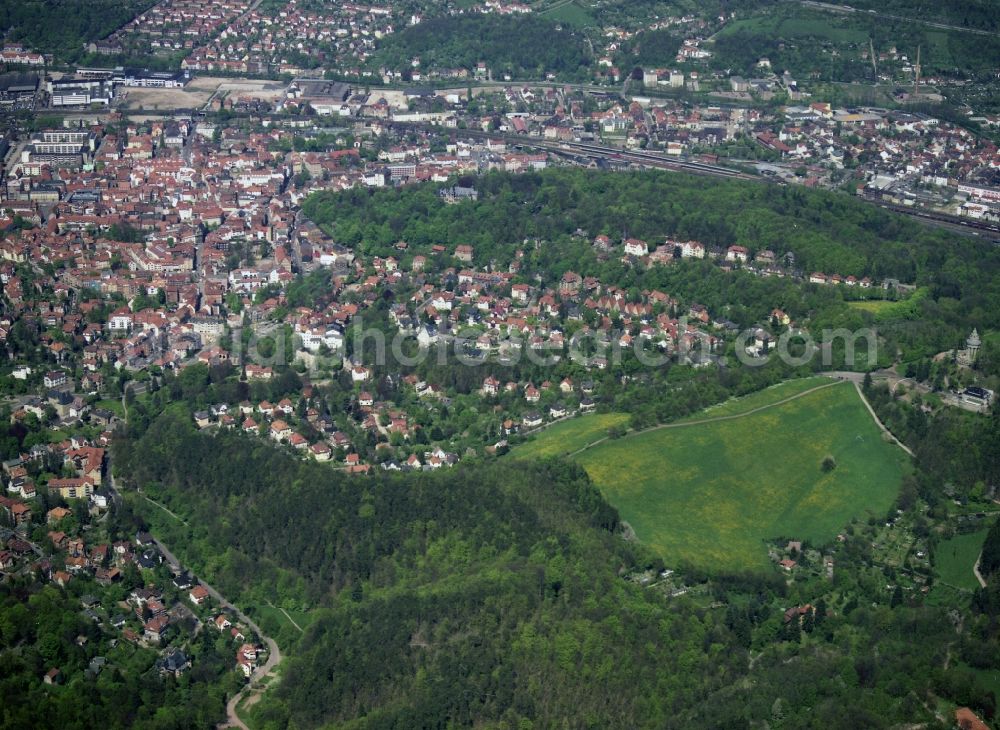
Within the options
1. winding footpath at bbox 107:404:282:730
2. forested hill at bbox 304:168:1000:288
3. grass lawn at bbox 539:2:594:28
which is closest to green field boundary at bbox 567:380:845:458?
forested hill at bbox 304:168:1000:288

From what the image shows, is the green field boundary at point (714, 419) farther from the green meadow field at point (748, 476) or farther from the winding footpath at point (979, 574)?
the winding footpath at point (979, 574)

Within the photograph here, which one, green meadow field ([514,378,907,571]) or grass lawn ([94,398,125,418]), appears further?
grass lawn ([94,398,125,418])

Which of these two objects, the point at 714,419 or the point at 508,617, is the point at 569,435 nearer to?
the point at 714,419

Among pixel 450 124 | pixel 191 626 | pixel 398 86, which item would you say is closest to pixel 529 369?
pixel 191 626

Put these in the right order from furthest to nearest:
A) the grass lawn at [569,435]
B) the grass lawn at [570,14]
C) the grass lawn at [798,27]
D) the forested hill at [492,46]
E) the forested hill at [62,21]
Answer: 1. the grass lawn at [570,14]
2. the grass lawn at [798,27]
3. the forested hill at [492,46]
4. the forested hill at [62,21]
5. the grass lawn at [569,435]

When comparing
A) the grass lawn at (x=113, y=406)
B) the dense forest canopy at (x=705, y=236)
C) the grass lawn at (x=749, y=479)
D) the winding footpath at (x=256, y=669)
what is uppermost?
the dense forest canopy at (x=705, y=236)

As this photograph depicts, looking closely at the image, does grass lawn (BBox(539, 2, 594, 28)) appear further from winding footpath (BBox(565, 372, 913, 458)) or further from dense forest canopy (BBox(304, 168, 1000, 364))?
winding footpath (BBox(565, 372, 913, 458))

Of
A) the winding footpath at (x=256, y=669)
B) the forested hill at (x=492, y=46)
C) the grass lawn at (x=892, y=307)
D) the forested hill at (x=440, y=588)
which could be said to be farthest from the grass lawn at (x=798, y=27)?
the winding footpath at (x=256, y=669)

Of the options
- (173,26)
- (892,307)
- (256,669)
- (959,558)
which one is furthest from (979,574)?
(173,26)
